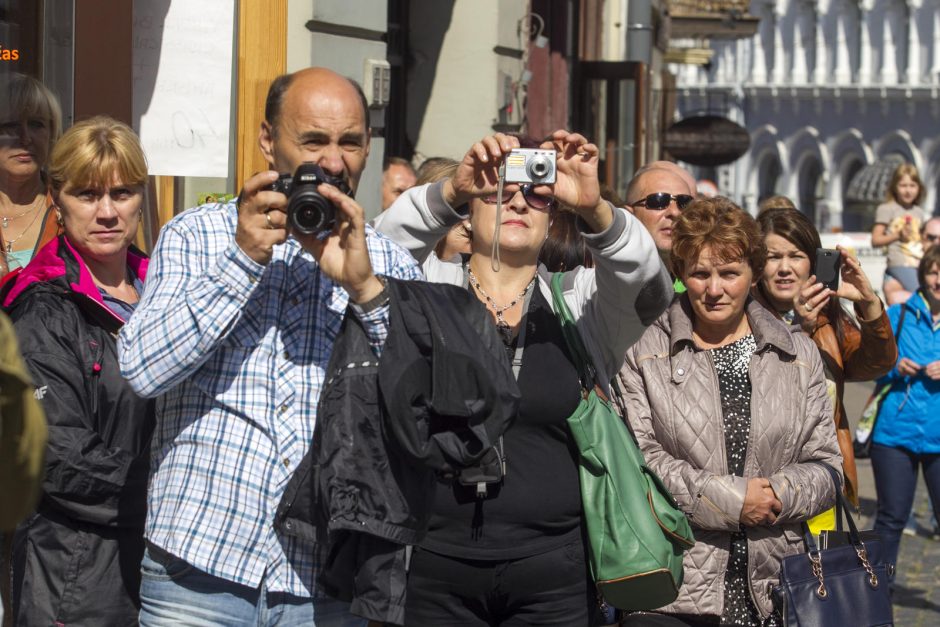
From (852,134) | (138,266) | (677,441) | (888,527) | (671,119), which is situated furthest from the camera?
(852,134)

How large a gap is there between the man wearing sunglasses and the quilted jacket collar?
0.96 meters

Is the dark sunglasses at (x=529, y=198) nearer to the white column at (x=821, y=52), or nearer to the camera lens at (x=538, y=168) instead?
the camera lens at (x=538, y=168)

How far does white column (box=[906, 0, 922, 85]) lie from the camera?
210 feet

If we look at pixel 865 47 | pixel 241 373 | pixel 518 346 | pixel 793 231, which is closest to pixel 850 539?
pixel 518 346

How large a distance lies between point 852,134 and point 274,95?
2658 inches

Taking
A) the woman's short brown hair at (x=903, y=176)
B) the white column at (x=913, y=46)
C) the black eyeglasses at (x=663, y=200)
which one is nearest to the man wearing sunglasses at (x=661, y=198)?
the black eyeglasses at (x=663, y=200)

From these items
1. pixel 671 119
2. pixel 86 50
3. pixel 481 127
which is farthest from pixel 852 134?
pixel 86 50

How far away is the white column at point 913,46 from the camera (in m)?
64.0

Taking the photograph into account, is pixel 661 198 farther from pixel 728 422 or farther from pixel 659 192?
pixel 728 422

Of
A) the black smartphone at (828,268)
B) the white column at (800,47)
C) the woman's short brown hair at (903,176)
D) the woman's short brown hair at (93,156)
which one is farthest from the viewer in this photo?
the white column at (800,47)

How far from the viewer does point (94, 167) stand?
403 cm

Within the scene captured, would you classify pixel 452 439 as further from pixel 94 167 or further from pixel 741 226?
pixel 741 226

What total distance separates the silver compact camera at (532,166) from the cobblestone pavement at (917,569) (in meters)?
5.04

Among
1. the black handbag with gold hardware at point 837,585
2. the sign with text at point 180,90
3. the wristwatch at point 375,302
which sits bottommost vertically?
the black handbag with gold hardware at point 837,585
